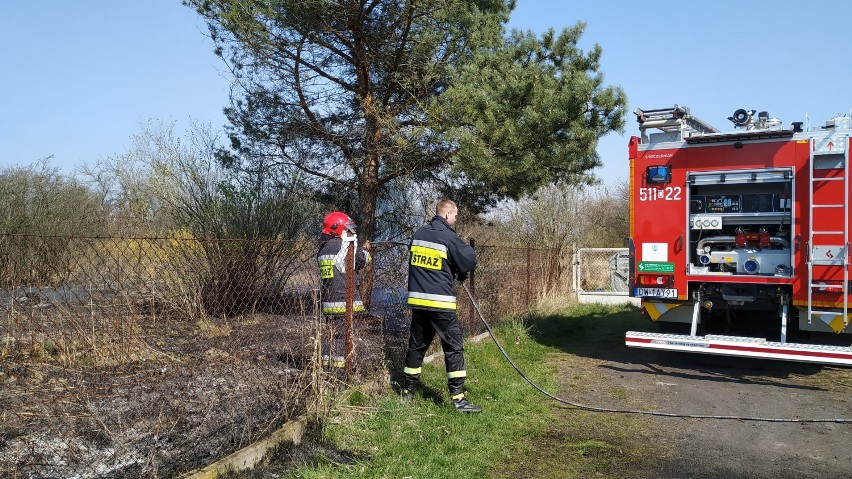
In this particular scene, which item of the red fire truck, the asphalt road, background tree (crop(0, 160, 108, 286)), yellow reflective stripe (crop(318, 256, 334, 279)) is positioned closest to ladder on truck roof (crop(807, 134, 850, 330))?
the red fire truck

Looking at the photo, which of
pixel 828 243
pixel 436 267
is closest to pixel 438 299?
pixel 436 267

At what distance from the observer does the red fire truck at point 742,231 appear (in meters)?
7.29

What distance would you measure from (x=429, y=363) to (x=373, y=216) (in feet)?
12.2

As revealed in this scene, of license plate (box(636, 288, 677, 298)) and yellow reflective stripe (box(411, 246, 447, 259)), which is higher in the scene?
yellow reflective stripe (box(411, 246, 447, 259))

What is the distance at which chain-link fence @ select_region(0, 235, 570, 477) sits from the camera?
4402 millimetres

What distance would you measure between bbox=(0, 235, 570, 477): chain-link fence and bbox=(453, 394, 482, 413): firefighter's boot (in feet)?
2.76

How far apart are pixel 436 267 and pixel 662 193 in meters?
3.76

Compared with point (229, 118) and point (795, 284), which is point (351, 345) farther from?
point (229, 118)

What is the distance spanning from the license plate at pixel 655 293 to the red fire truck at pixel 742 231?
12 mm

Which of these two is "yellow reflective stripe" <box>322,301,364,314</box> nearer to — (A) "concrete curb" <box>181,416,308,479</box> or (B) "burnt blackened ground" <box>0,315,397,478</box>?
(B) "burnt blackened ground" <box>0,315,397,478</box>

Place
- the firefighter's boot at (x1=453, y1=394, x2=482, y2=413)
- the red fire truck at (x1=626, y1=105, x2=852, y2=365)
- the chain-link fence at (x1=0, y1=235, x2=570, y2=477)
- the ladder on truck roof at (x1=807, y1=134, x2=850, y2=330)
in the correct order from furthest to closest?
the red fire truck at (x1=626, y1=105, x2=852, y2=365)
the ladder on truck roof at (x1=807, y1=134, x2=850, y2=330)
the firefighter's boot at (x1=453, y1=394, x2=482, y2=413)
the chain-link fence at (x1=0, y1=235, x2=570, y2=477)

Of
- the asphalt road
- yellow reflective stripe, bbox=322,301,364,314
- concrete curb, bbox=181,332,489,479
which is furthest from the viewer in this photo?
yellow reflective stripe, bbox=322,301,364,314

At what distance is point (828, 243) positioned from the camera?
287 inches

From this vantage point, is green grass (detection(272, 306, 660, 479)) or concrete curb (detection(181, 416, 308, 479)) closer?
concrete curb (detection(181, 416, 308, 479))
